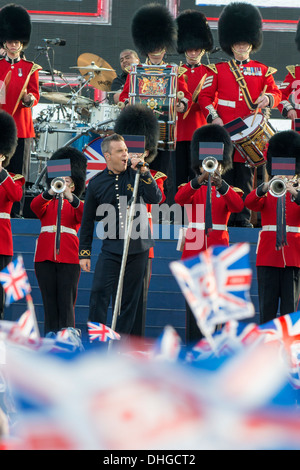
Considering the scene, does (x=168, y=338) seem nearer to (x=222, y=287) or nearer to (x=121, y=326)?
(x=222, y=287)

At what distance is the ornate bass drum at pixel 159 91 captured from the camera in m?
6.55

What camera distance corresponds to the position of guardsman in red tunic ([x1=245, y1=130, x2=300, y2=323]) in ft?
16.3

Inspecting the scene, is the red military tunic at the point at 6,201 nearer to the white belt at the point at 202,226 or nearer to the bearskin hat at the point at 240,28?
the white belt at the point at 202,226

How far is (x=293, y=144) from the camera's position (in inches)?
223

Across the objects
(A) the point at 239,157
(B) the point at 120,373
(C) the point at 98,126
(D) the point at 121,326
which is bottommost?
(D) the point at 121,326

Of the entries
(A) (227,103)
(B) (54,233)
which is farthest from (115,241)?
(A) (227,103)

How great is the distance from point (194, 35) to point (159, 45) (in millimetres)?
448

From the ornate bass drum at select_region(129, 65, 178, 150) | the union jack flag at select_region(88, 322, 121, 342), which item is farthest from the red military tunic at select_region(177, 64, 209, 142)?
the union jack flag at select_region(88, 322, 121, 342)

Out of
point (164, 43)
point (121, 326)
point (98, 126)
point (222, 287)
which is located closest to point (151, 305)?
point (121, 326)

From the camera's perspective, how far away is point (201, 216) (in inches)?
213

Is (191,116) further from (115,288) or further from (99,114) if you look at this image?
(115,288)

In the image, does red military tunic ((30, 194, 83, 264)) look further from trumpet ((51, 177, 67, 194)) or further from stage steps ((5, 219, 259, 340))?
stage steps ((5, 219, 259, 340))

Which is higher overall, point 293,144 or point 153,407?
point 293,144

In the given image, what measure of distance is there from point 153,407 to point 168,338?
0.68 feet
